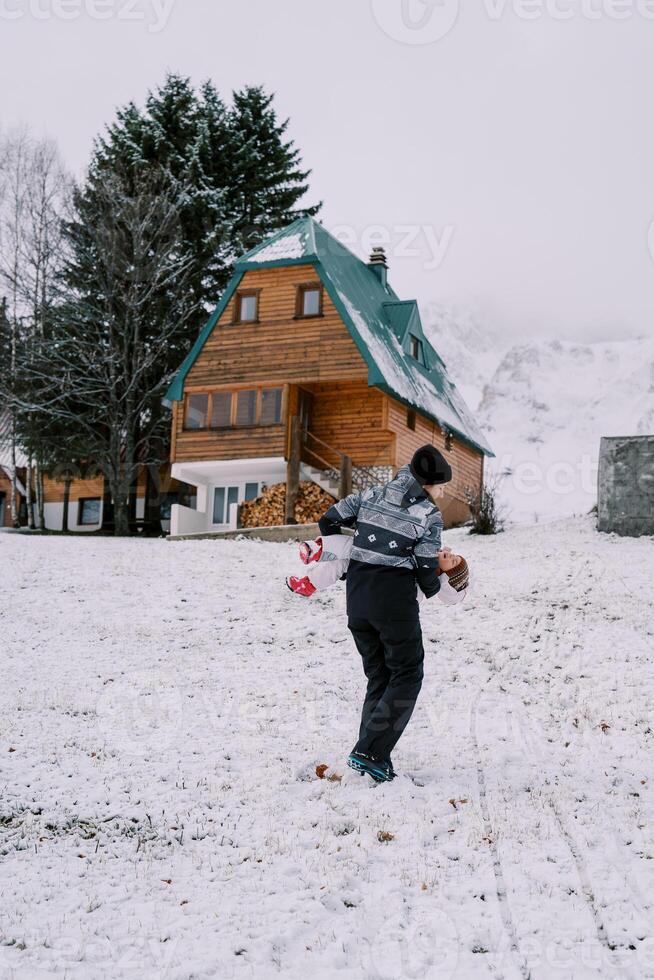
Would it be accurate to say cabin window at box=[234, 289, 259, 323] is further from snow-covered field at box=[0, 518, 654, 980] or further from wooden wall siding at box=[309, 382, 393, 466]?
snow-covered field at box=[0, 518, 654, 980]

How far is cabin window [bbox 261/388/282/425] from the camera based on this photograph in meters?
23.0

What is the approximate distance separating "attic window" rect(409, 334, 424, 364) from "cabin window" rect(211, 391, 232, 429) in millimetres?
6397

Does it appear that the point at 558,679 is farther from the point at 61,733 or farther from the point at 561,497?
the point at 561,497

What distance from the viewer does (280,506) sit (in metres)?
22.7

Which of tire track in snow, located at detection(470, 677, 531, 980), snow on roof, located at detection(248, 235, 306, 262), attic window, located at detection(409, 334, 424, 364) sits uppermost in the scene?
snow on roof, located at detection(248, 235, 306, 262)

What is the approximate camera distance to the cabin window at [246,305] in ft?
77.4

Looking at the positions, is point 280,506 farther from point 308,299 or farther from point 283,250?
point 283,250

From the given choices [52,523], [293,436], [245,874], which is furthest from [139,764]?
[52,523]

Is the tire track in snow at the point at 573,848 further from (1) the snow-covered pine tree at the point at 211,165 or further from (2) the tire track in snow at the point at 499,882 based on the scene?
(1) the snow-covered pine tree at the point at 211,165

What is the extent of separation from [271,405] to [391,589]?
1779cm

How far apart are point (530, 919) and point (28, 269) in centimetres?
2637

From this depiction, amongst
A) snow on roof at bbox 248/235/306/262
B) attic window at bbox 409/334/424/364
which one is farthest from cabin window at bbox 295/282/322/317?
attic window at bbox 409/334/424/364

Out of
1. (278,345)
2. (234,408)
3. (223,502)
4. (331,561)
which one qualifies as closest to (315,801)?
(331,561)

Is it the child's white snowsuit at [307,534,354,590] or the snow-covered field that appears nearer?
the snow-covered field
